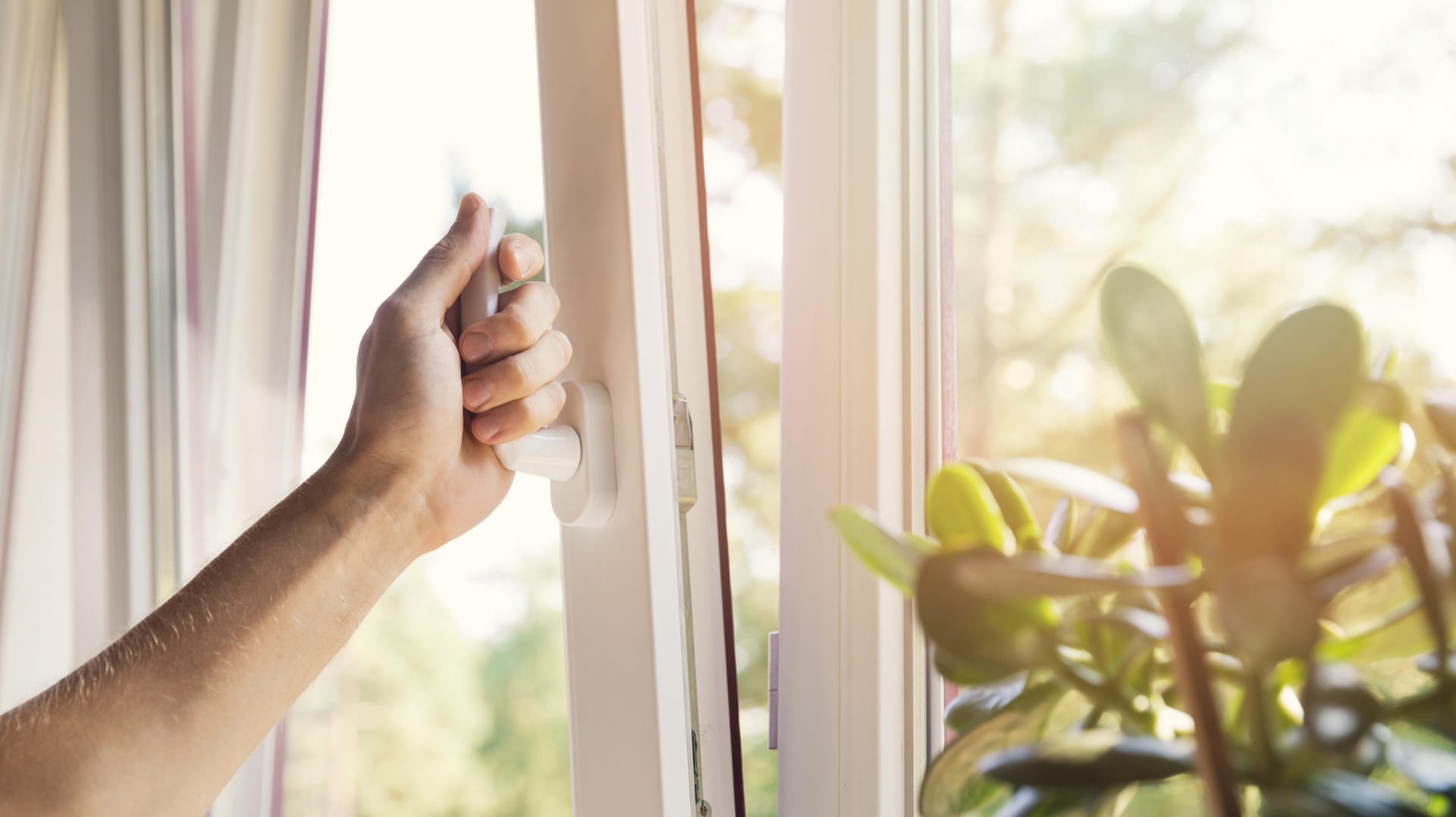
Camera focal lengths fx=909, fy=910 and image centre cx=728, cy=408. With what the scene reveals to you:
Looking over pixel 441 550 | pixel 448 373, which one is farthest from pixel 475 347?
pixel 441 550

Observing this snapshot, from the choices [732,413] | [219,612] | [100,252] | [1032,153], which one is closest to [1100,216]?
[1032,153]

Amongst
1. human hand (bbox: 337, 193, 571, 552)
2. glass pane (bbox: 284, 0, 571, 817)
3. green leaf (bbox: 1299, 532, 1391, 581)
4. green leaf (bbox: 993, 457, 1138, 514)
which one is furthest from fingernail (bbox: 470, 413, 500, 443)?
green leaf (bbox: 1299, 532, 1391, 581)

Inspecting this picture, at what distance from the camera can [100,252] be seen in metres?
1.28

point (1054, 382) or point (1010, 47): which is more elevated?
point (1010, 47)

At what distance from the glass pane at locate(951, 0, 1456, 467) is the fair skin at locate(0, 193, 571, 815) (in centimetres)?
35

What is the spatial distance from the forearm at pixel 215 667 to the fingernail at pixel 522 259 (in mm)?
201

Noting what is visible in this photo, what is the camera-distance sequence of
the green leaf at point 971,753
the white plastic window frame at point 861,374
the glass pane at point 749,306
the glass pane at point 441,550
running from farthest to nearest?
the glass pane at point 441,550, the glass pane at point 749,306, the white plastic window frame at point 861,374, the green leaf at point 971,753

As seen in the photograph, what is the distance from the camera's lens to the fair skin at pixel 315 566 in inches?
22.5

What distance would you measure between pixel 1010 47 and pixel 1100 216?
147mm

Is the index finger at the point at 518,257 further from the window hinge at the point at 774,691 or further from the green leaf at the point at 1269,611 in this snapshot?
the green leaf at the point at 1269,611

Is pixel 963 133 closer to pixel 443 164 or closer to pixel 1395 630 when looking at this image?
pixel 1395 630

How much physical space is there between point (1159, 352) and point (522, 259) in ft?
1.87

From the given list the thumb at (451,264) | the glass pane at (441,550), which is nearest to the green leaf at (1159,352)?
the thumb at (451,264)

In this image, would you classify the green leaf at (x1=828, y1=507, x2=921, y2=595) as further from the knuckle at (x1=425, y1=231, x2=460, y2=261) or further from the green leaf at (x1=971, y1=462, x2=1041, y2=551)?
the knuckle at (x1=425, y1=231, x2=460, y2=261)
